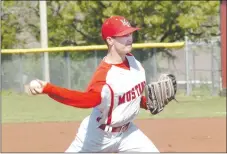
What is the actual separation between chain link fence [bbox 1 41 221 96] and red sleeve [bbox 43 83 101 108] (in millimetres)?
13737

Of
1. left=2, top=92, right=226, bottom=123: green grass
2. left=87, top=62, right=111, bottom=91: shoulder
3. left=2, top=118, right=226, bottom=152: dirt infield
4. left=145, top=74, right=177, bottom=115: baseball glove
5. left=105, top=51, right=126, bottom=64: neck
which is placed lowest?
left=2, top=92, right=226, bottom=123: green grass

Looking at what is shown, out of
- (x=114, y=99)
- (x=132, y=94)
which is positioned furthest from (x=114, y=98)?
(x=132, y=94)

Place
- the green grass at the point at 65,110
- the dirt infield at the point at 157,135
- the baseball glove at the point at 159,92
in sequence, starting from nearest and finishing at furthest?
1. the baseball glove at the point at 159,92
2. the dirt infield at the point at 157,135
3. the green grass at the point at 65,110

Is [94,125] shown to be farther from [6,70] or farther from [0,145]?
[6,70]

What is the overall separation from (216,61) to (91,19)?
4.99 metres

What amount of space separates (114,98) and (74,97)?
15.5 inches

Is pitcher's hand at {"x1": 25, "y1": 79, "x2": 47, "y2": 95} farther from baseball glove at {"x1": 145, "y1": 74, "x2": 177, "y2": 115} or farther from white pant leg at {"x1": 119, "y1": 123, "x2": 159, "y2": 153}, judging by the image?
baseball glove at {"x1": 145, "y1": 74, "x2": 177, "y2": 115}

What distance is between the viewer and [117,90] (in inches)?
198

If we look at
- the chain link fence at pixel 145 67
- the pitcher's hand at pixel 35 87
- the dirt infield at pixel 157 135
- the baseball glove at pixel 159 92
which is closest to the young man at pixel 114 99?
the baseball glove at pixel 159 92

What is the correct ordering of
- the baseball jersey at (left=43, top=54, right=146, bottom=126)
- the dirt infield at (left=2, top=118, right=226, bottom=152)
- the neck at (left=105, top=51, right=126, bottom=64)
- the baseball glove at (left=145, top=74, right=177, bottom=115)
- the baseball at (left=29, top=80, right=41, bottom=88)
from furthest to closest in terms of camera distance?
the dirt infield at (left=2, top=118, right=226, bottom=152), the baseball glove at (left=145, top=74, right=177, bottom=115), the neck at (left=105, top=51, right=126, bottom=64), the baseball jersey at (left=43, top=54, right=146, bottom=126), the baseball at (left=29, top=80, right=41, bottom=88)

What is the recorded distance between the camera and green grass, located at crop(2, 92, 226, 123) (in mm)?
13219

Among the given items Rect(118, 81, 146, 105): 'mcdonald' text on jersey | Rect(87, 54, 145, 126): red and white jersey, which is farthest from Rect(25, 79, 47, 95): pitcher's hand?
Rect(118, 81, 146, 105): 'mcdonald' text on jersey

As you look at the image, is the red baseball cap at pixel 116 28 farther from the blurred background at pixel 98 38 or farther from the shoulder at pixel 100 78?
the blurred background at pixel 98 38

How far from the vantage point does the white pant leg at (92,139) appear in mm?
5215
